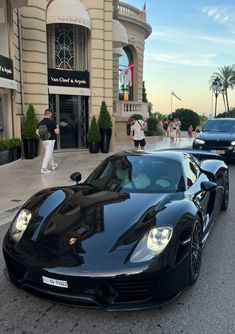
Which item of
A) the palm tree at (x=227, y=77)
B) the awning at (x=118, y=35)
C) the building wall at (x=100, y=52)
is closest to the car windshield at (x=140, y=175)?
the building wall at (x=100, y=52)

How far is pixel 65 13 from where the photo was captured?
51.8 feet

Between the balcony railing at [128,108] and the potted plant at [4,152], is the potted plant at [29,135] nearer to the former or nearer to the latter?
the potted plant at [4,152]

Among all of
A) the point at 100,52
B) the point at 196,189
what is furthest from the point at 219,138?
the point at 196,189

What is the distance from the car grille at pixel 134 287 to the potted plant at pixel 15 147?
10830 mm

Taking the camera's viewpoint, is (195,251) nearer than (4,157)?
Yes

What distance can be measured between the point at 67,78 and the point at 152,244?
14550 mm

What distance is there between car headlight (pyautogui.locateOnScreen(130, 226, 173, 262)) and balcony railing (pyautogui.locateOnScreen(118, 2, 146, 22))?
27016mm

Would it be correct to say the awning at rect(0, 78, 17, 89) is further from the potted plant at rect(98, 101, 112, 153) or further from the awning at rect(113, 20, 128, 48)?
the awning at rect(113, 20, 128, 48)

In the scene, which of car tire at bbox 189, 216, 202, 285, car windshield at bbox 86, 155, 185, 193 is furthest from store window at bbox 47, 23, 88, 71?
car tire at bbox 189, 216, 202, 285

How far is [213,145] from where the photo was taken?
13.6m

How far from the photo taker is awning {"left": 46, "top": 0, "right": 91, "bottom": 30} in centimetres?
1575

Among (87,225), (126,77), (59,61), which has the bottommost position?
(87,225)

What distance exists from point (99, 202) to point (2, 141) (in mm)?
9532

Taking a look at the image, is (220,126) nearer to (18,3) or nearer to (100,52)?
(100,52)
